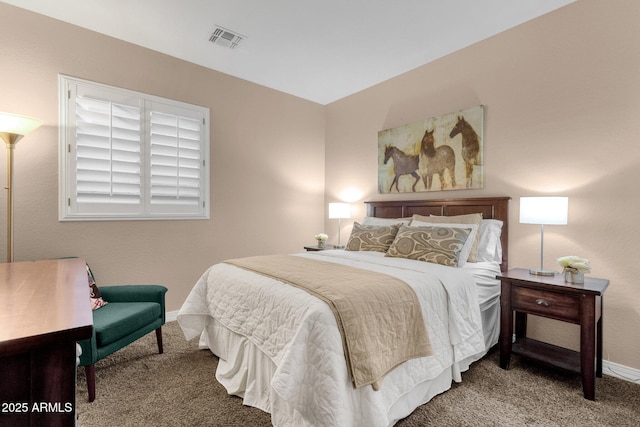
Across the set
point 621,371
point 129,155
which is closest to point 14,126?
point 129,155

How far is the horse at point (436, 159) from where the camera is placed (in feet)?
10.7

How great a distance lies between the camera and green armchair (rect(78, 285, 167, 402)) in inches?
75.8

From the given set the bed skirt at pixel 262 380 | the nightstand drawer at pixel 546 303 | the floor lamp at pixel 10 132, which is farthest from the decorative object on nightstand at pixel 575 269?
the floor lamp at pixel 10 132

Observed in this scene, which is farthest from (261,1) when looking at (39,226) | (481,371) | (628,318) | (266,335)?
(628,318)

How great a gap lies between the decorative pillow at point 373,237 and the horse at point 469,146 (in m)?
0.90

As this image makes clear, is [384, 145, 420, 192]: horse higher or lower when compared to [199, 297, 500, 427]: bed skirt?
higher

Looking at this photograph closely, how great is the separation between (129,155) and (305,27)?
6.93 ft

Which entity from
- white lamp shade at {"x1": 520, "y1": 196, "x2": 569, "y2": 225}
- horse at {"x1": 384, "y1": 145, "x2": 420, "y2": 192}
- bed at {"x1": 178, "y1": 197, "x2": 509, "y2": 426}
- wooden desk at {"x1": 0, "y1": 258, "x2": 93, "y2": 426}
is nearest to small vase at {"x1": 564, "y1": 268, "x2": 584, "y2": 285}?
white lamp shade at {"x1": 520, "y1": 196, "x2": 569, "y2": 225}

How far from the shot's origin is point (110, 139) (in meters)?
2.98

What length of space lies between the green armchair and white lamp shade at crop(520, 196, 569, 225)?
2954mm

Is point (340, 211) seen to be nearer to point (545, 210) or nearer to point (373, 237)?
point (373, 237)

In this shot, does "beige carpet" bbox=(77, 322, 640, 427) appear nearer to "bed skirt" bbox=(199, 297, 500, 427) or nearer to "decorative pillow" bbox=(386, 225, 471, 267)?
"bed skirt" bbox=(199, 297, 500, 427)

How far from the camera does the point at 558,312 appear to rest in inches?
82.1

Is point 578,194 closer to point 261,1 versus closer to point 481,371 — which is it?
point 481,371
